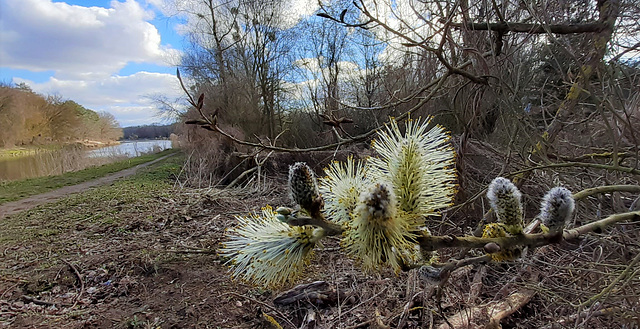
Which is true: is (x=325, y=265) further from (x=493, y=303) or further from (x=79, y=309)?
(x=79, y=309)

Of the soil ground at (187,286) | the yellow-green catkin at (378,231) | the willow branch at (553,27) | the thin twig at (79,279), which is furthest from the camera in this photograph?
the thin twig at (79,279)

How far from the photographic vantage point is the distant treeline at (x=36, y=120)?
2878cm

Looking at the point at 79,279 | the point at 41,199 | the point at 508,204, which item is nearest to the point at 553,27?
the point at 508,204

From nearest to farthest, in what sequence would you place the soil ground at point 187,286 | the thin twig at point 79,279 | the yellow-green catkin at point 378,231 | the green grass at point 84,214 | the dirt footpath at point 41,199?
the yellow-green catkin at point 378,231, the soil ground at point 187,286, the thin twig at point 79,279, the green grass at point 84,214, the dirt footpath at point 41,199

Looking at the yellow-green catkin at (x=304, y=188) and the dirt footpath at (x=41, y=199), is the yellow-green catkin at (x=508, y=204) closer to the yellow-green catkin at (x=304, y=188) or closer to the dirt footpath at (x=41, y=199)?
the yellow-green catkin at (x=304, y=188)

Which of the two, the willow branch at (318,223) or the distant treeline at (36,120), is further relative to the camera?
the distant treeline at (36,120)

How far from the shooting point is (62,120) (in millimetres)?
35094

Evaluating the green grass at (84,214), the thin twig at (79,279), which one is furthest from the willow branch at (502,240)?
the green grass at (84,214)

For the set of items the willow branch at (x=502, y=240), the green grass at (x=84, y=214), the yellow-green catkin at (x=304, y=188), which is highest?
the yellow-green catkin at (x=304, y=188)

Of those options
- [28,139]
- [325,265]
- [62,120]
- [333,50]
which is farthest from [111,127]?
[325,265]

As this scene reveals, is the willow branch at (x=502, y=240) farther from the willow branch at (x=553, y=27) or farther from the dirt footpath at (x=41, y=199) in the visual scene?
the dirt footpath at (x=41, y=199)

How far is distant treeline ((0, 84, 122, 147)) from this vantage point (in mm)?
28781

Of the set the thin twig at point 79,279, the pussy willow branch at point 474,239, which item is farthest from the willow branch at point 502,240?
the thin twig at point 79,279

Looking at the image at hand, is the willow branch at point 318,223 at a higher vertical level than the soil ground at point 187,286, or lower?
higher
